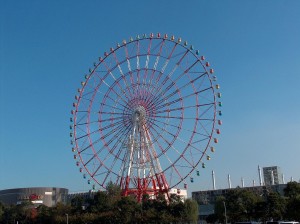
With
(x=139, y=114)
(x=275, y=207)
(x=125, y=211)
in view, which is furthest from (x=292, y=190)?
(x=139, y=114)

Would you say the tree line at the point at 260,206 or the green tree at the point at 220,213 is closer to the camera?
the tree line at the point at 260,206

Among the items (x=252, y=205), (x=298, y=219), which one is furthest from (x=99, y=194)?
(x=298, y=219)

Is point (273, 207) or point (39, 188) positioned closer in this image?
point (273, 207)

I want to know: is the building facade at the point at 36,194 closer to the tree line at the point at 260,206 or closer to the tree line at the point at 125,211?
the tree line at the point at 125,211

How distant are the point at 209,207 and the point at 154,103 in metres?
77.0

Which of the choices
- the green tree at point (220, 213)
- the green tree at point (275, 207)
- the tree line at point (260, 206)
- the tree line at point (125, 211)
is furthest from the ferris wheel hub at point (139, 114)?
the green tree at point (275, 207)

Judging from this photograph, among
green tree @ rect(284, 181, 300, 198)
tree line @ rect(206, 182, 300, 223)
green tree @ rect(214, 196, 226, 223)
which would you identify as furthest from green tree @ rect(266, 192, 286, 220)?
green tree @ rect(214, 196, 226, 223)

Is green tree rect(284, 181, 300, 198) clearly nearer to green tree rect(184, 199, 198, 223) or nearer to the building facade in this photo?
green tree rect(184, 199, 198, 223)

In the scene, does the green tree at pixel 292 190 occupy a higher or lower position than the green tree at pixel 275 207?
higher

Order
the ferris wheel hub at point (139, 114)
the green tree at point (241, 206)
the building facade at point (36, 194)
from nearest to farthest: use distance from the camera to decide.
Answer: the ferris wheel hub at point (139, 114)
the green tree at point (241, 206)
the building facade at point (36, 194)

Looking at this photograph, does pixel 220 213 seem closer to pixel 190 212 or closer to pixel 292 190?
pixel 190 212

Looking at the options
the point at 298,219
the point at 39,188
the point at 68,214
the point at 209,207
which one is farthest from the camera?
the point at 39,188

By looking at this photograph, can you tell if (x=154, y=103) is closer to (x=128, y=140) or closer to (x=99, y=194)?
(x=128, y=140)

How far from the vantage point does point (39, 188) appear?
559 feet
